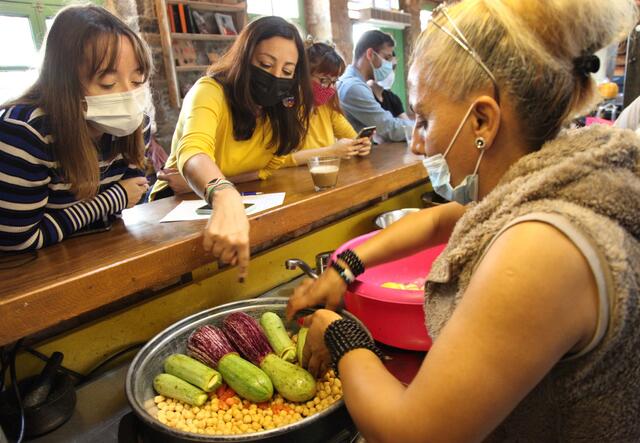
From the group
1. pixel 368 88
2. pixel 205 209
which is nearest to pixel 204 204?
pixel 205 209

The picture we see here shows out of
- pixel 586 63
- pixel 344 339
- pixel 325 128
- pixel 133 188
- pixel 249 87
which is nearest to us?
pixel 586 63

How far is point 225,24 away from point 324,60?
2648 millimetres

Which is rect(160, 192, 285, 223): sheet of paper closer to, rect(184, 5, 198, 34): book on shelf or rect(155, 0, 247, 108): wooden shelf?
rect(155, 0, 247, 108): wooden shelf

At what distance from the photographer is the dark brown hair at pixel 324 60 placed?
8.92 feet

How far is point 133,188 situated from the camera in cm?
136

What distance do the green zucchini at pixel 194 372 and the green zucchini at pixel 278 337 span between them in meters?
0.16

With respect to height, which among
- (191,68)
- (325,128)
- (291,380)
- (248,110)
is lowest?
(291,380)

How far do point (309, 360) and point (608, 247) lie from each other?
69cm

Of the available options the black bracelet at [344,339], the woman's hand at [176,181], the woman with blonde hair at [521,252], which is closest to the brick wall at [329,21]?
the woman's hand at [176,181]

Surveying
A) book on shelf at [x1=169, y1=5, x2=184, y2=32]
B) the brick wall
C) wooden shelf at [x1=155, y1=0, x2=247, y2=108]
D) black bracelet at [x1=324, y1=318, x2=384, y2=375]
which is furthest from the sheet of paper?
the brick wall

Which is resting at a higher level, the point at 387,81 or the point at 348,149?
the point at 387,81

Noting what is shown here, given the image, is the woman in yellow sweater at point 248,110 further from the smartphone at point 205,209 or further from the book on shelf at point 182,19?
the book on shelf at point 182,19

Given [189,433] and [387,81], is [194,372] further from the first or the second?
[387,81]

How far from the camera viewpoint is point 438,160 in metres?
0.87
